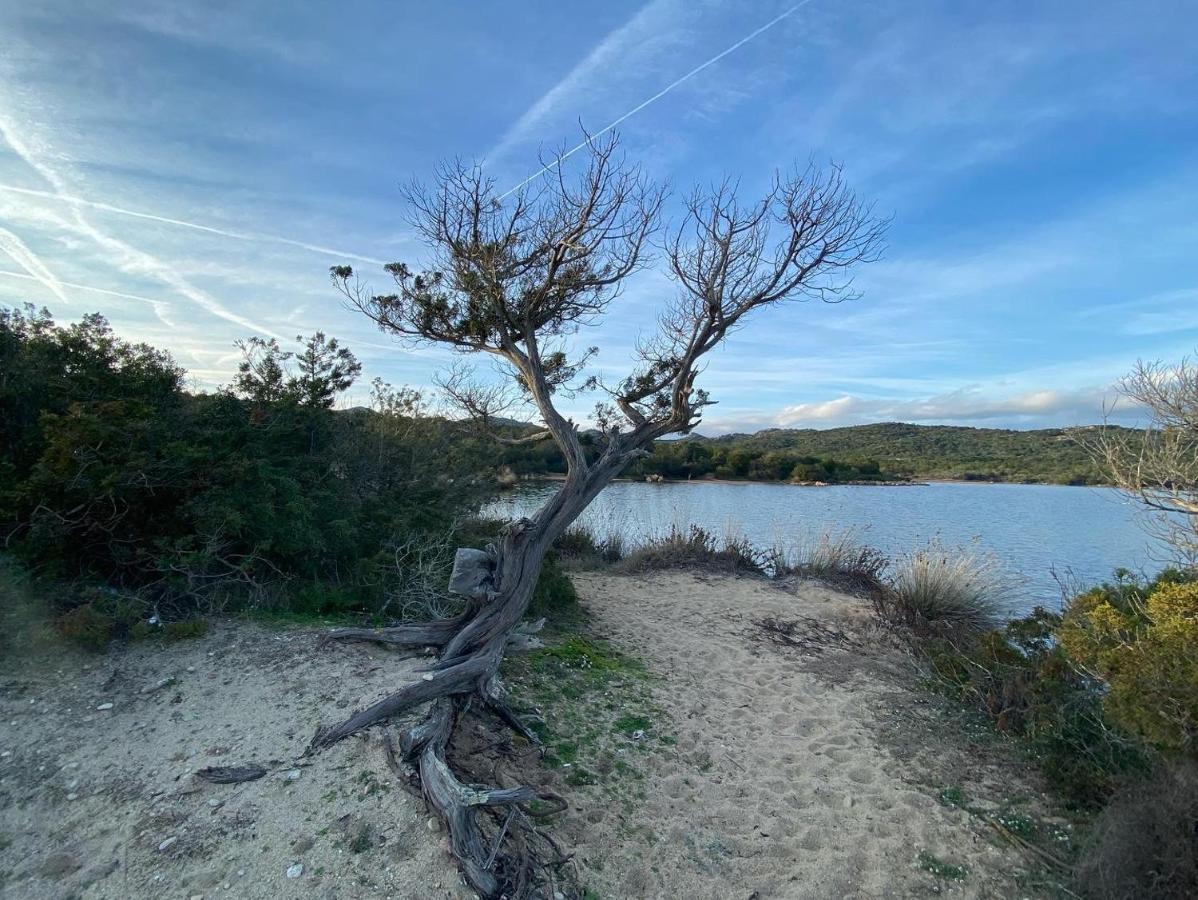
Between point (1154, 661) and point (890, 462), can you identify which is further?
point (890, 462)

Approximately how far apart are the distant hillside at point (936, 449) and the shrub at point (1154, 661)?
10.7 m

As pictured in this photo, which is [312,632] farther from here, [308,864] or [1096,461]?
[1096,461]

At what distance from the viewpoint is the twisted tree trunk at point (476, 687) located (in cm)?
275

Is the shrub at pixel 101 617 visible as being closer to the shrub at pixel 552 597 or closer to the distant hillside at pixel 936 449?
the shrub at pixel 552 597

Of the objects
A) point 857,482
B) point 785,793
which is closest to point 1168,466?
point 785,793

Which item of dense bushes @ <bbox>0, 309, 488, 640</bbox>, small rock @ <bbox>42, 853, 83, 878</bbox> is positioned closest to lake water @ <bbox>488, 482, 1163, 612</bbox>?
dense bushes @ <bbox>0, 309, 488, 640</bbox>

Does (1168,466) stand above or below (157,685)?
above

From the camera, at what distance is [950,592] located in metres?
7.88

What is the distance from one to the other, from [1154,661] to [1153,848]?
81 centimetres

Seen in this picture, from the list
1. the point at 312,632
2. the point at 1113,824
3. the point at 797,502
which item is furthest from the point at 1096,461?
the point at 797,502

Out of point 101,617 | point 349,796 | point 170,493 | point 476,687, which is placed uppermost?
point 170,493

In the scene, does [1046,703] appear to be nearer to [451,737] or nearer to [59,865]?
[451,737]

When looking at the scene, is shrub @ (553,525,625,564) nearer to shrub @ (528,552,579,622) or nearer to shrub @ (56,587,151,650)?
shrub @ (528,552,579,622)

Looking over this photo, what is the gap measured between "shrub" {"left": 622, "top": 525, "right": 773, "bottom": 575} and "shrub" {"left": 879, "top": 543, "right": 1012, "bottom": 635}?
10.8 feet
